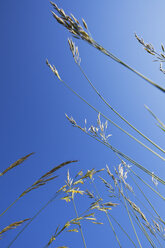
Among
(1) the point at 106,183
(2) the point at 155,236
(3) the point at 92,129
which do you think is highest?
(3) the point at 92,129

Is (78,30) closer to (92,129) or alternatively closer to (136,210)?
(92,129)

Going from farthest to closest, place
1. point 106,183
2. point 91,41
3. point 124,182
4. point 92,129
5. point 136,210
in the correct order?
1. point 106,183
2. point 124,182
3. point 136,210
4. point 92,129
5. point 91,41

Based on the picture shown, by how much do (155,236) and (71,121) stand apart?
106cm

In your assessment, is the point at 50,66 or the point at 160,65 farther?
the point at 50,66

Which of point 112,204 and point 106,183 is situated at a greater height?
point 106,183

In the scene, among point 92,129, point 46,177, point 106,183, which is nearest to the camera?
point 46,177

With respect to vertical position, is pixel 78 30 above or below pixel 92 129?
above

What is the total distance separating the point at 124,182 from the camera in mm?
1714

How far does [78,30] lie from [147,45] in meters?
0.32

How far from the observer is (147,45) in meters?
0.93

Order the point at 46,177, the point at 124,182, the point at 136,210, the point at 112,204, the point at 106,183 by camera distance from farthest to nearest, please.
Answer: the point at 106,183
the point at 124,182
the point at 136,210
the point at 112,204
the point at 46,177

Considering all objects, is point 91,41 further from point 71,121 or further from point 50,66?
point 71,121

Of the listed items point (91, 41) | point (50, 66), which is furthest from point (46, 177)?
point (50, 66)

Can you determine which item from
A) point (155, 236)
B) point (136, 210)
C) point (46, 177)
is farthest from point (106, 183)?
point (46, 177)
